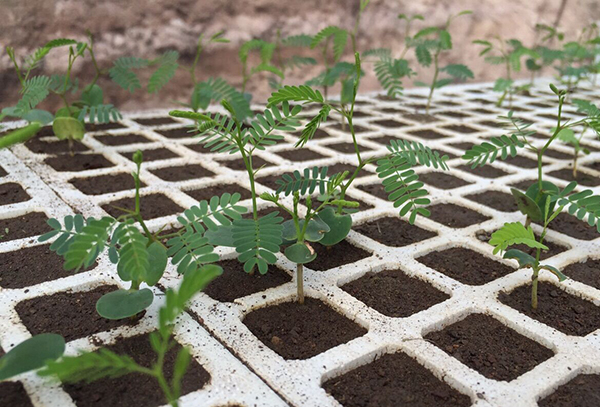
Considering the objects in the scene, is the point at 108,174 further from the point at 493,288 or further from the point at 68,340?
the point at 493,288

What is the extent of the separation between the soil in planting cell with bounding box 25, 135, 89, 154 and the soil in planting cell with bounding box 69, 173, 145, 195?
33 centimetres

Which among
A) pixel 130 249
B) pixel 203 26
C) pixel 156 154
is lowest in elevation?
pixel 156 154

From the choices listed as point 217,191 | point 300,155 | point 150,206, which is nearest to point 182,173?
point 217,191

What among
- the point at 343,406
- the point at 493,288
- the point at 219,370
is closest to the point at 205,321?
the point at 219,370

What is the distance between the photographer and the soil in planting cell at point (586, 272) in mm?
1407

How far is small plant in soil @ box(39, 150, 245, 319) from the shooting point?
959 millimetres

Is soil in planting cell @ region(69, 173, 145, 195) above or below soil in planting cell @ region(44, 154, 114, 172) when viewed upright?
below

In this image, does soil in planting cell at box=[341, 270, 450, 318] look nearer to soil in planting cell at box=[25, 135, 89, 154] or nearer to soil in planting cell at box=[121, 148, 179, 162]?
soil in planting cell at box=[121, 148, 179, 162]

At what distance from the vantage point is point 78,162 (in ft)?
6.81

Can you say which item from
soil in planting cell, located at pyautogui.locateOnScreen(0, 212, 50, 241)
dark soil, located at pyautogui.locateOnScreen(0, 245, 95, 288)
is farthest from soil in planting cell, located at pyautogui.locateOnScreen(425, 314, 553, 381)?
soil in planting cell, located at pyautogui.locateOnScreen(0, 212, 50, 241)

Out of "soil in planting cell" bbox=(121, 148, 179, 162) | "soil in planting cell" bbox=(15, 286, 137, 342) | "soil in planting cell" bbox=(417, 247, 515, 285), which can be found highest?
"soil in planting cell" bbox=(121, 148, 179, 162)

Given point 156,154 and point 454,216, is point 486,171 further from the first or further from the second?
point 156,154

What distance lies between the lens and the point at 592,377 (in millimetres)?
1057

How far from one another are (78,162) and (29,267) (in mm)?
820
